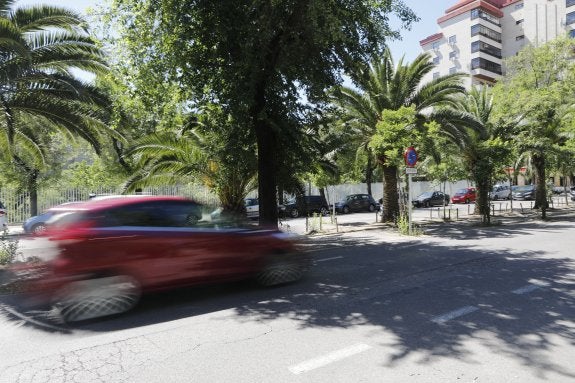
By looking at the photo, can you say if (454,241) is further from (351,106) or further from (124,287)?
(124,287)

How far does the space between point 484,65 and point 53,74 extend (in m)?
68.0

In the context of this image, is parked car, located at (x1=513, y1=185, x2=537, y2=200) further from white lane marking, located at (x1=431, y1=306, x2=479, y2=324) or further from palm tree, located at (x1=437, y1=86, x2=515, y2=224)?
white lane marking, located at (x1=431, y1=306, x2=479, y2=324)

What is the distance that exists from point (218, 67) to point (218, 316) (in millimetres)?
7521

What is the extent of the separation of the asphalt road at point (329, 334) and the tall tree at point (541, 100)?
16.0 m

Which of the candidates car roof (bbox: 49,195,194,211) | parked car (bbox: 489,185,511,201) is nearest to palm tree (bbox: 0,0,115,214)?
Answer: car roof (bbox: 49,195,194,211)

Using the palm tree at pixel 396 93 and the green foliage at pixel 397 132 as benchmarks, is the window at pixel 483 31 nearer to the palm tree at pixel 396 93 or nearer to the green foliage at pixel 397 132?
the palm tree at pixel 396 93

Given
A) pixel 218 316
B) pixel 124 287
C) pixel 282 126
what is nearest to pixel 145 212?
pixel 124 287

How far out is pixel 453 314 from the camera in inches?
215

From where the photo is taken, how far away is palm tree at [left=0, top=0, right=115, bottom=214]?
10.0m

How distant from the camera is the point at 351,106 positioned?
61.0 ft

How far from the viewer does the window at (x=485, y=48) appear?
214ft

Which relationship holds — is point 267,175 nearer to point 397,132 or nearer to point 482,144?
point 397,132

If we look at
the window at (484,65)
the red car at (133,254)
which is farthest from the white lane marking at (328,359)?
the window at (484,65)

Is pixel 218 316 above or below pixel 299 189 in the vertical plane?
below
